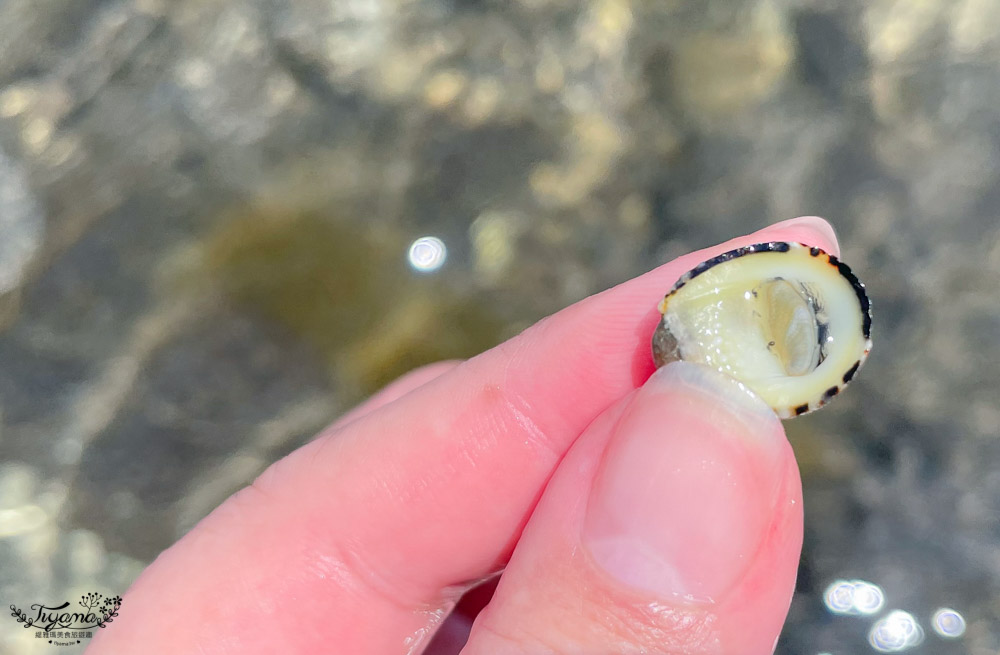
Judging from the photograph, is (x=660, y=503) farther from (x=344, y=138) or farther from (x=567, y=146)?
(x=344, y=138)

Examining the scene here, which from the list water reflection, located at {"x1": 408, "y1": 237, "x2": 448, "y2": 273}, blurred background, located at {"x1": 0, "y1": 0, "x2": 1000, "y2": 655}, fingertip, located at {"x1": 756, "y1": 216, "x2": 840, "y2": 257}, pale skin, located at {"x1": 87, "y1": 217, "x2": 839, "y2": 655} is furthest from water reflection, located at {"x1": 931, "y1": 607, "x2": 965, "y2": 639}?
water reflection, located at {"x1": 408, "y1": 237, "x2": 448, "y2": 273}

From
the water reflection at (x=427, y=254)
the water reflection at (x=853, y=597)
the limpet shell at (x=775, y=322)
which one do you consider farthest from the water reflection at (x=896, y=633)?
the water reflection at (x=427, y=254)

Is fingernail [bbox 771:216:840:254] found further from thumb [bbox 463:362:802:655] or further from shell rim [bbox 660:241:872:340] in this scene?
thumb [bbox 463:362:802:655]

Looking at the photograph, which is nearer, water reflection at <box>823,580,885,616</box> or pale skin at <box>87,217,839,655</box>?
pale skin at <box>87,217,839,655</box>

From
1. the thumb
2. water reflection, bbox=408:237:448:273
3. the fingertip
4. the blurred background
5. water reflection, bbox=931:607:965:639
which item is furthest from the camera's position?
water reflection, bbox=408:237:448:273

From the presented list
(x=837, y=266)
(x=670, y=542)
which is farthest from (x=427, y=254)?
(x=670, y=542)

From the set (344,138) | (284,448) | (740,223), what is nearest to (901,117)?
(740,223)
